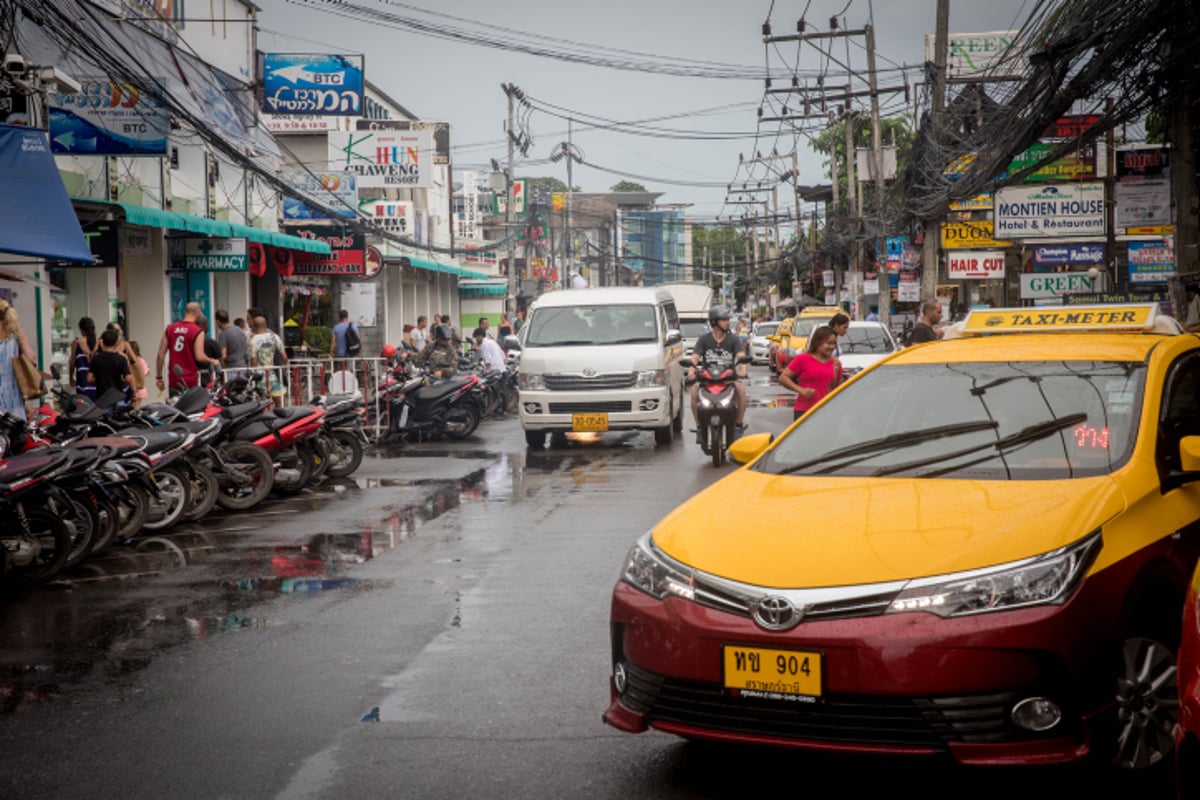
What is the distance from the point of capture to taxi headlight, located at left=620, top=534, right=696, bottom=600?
462 centimetres

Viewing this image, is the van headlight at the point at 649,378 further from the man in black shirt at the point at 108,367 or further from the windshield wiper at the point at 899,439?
the windshield wiper at the point at 899,439

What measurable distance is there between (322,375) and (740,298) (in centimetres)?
12097

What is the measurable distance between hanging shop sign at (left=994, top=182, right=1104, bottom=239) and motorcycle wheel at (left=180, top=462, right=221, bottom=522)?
15125mm

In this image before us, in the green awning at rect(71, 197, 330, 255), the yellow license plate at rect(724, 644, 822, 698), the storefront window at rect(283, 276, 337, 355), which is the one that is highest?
the green awning at rect(71, 197, 330, 255)

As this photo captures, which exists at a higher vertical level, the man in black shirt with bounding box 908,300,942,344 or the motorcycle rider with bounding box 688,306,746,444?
the man in black shirt with bounding box 908,300,942,344

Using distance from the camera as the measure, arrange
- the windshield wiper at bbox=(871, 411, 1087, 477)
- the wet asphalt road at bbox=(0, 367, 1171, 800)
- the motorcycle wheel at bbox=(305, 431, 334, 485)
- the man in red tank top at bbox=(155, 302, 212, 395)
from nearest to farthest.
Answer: the wet asphalt road at bbox=(0, 367, 1171, 800)
the windshield wiper at bbox=(871, 411, 1087, 477)
the motorcycle wheel at bbox=(305, 431, 334, 485)
the man in red tank top at bbox=(155, 302, 212, 395)

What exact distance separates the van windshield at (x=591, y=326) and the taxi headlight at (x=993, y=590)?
1445 centimetres

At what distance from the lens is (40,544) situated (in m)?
9.24

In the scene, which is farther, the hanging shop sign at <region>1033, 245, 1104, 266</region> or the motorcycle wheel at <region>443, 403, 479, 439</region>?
the hanging shop sign at <region>1033, 245, 1104, 266</region>

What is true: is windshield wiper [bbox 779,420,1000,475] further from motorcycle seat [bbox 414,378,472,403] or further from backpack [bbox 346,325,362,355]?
backpack [bbox 346,325,362,355]

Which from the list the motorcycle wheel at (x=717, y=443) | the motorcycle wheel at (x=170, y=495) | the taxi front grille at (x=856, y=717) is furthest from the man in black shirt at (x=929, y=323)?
the taxi front grille at (x=856, y=717)

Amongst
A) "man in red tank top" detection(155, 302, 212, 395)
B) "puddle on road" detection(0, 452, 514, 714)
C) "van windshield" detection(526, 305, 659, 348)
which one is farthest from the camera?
"van windshield" detection(526, 305, 659, 348)

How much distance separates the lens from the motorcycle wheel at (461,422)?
20.7 metres

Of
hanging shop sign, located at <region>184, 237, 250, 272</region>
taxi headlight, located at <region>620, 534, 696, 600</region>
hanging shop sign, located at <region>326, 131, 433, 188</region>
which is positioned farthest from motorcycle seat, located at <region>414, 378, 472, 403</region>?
taxi headlight, located at <region>620, 534, 696, 600</region>
